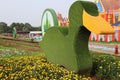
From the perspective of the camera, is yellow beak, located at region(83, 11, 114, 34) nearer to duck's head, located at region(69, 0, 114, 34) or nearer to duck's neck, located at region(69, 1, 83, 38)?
duck's head, located at region(69, 0, 114, 34)

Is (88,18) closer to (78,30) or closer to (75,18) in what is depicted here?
(78,30)

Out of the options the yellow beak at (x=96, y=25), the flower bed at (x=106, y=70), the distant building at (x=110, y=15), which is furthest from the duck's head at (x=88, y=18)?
the distant building at (x=110, y=15)

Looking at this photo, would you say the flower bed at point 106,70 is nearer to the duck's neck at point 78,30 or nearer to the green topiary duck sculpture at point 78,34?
the green topiary duck sculpture at point 78,34

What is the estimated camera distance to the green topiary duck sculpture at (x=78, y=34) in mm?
7405

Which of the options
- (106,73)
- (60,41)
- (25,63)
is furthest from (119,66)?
(25,63)

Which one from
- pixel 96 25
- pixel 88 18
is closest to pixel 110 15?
pixel 88 18

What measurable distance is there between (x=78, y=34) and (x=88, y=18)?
3.21 ft

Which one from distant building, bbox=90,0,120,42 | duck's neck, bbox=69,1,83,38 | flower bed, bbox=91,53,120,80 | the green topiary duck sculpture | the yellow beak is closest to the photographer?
the yellow beak

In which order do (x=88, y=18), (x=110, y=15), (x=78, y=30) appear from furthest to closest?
(x=110, y=15), (x=78, y=30), (x=88, y=18)

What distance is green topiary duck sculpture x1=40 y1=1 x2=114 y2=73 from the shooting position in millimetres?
7405

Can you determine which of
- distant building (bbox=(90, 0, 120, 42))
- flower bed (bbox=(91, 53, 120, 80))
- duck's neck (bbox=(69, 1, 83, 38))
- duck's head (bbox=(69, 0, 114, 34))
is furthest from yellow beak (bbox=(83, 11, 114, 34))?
distant building (bbox=(90, 0, 120, 42))

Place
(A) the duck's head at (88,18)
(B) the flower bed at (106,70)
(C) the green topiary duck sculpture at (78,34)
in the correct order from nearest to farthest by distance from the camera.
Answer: (A) the duck's head at (88,18)
(C) the green topiary duck sculpture at (78,34)
(B) the flower bed at (106,70)

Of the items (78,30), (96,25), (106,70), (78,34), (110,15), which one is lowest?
(106,70)

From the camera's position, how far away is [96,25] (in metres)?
7.12
